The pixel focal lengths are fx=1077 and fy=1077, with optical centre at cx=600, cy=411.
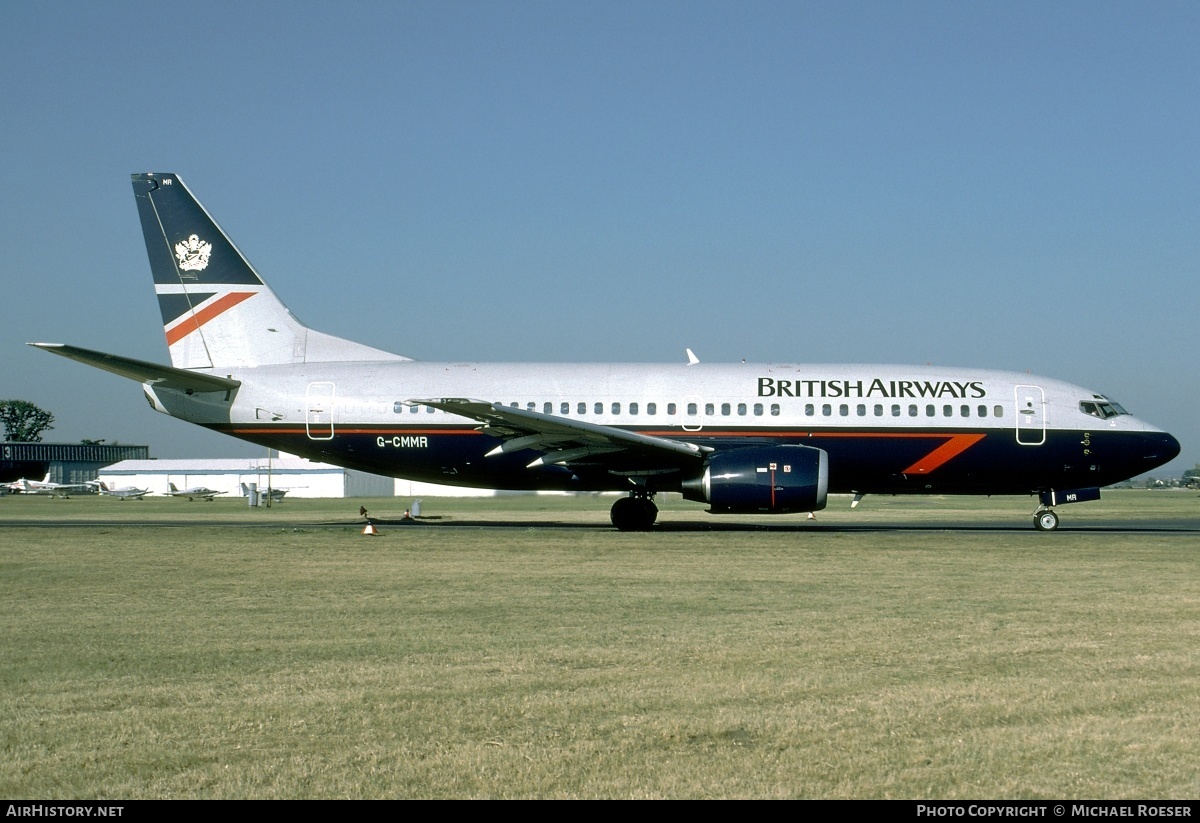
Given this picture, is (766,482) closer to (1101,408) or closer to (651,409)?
(651,409)

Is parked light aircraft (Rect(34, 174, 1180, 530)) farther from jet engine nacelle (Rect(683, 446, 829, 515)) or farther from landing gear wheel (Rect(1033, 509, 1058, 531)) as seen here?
jet engine nacelle (Rect(683, 446, 829, 515))

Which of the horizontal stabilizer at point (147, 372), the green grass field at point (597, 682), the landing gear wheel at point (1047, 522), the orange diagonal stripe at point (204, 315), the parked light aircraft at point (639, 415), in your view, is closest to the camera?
the green grass field at point (597, 682)

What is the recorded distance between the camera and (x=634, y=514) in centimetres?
2470

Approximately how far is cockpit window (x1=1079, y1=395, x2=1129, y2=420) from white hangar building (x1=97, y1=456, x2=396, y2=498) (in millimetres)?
57885

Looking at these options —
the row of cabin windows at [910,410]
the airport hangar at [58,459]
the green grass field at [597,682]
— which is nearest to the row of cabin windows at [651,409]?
the row of cabin windows at [910,410]

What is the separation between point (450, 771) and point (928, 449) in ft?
69.7

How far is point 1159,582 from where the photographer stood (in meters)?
13.8

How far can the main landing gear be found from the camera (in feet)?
81.1

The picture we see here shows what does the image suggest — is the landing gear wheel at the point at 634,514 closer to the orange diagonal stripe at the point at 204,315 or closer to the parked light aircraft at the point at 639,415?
the parked light aircraft at the point at 639,415

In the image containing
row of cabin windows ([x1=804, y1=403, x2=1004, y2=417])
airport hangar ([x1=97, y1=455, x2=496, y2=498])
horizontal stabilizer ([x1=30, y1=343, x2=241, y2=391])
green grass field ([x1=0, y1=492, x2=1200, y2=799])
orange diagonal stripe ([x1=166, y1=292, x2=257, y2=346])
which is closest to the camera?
green grass field ([x1=0, y1=492, x2=1200, y2=799])

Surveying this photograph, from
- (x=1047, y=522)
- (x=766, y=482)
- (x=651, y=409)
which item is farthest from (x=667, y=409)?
(x=1047, y=522)

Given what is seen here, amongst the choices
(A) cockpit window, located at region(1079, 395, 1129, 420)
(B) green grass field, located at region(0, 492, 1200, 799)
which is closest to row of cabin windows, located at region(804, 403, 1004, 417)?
(A) cockpit window, located at region(1079, 395, 1129, 420)

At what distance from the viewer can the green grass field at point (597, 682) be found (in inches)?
203

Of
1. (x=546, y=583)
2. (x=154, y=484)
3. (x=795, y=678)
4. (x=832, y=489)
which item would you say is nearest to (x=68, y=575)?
(x=546, y=583)
